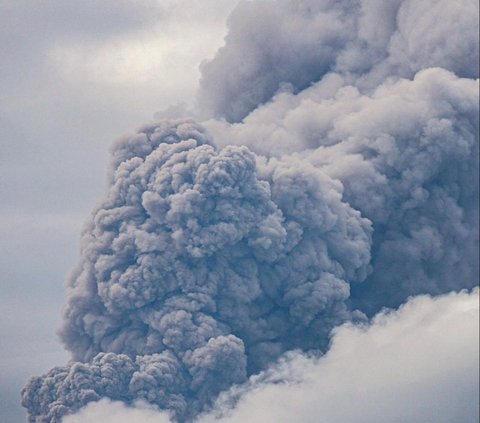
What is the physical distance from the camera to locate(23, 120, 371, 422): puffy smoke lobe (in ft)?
291

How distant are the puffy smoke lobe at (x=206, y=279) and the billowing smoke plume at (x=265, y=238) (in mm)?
77

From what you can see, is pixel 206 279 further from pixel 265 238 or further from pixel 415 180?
pixel 415 180

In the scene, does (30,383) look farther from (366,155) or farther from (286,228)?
(366,155)

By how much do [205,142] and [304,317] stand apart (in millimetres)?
10845

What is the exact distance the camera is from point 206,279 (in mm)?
89938

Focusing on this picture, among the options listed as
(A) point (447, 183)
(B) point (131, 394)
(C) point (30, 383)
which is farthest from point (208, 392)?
(A) point (447, 183)

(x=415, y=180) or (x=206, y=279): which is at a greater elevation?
(x=415, y=180)

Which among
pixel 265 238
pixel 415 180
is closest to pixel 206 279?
pixel 265 238

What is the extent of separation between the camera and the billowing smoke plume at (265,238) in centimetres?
8894

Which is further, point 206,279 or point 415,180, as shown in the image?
point 415,180

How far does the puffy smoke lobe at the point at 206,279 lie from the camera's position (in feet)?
291

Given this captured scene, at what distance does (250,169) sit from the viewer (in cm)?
9000

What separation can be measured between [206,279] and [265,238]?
3.63 meters

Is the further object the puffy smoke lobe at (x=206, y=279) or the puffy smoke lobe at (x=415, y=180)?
the puffy smoke lobe at (x=415, y=180)
